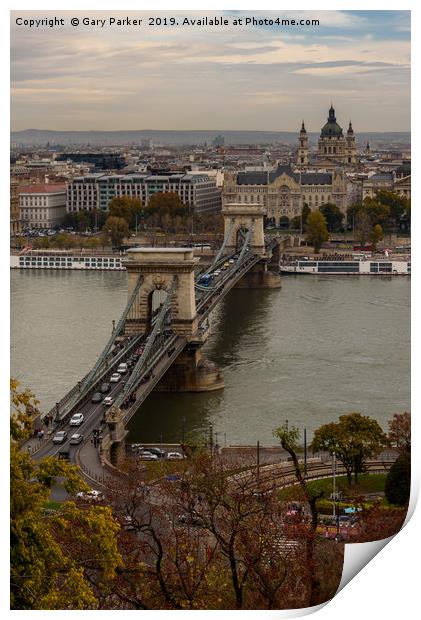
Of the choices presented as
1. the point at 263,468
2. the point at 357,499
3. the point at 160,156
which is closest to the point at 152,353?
the point at 263,468

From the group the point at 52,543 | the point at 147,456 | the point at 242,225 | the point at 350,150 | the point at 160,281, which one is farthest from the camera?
the point at 350,150

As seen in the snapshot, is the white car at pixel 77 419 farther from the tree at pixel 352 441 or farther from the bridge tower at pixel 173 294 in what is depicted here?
the bridge tower at pixel 173 294

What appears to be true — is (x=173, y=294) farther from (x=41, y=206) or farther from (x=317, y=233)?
(x=41, y=206)

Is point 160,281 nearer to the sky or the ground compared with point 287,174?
nearer to the ground

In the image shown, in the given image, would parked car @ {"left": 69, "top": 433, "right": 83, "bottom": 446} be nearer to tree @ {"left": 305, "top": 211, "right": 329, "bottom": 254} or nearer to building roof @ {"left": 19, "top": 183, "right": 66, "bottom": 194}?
tree @ {"left": 305, "top": 211, "right": 329, "bottom": 254}

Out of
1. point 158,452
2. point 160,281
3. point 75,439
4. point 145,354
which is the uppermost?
point 160,281

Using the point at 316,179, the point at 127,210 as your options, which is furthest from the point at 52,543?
the point at 316,179

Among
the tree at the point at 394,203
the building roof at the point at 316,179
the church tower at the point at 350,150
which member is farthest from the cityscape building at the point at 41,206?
the church tower at the point at 350,150
